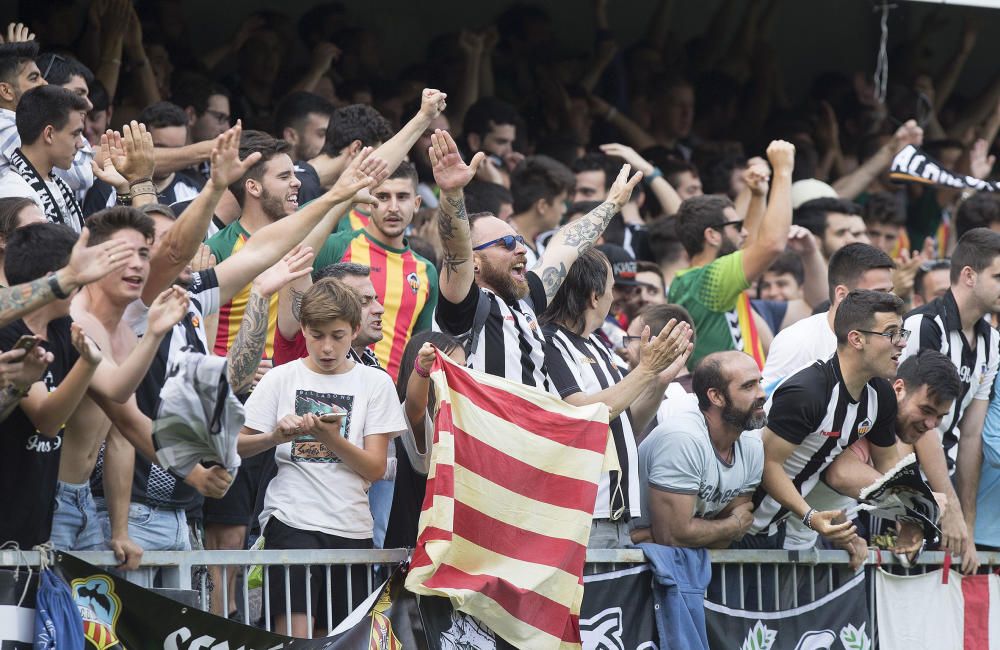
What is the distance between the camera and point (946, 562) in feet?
24.7

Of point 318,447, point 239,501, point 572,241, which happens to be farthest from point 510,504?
point 572,241

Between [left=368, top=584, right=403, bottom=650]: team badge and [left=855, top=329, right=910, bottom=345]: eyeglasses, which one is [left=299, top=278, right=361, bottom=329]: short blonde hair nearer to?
[left=368, top=584, right=403, bottom=650]: team badge

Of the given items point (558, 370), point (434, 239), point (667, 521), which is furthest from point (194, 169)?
point (667, 521)

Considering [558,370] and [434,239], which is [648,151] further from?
[558,370]

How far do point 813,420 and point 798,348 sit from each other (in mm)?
873

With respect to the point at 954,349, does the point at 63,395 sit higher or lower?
lower

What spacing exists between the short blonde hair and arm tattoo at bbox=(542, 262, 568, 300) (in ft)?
3.91

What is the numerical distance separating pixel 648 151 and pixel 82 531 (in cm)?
641

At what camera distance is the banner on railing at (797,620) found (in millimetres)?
6754

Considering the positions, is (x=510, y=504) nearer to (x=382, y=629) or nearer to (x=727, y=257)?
(x=382, y=629)

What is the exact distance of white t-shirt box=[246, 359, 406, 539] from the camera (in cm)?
593

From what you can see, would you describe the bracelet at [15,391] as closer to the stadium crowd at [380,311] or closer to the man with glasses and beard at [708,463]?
the stadium crowd at [380,311]

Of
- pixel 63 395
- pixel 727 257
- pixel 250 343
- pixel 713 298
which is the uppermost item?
pixel 727 257

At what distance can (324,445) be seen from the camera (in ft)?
19.6
